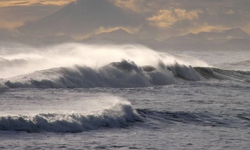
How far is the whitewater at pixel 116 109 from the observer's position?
14.9m

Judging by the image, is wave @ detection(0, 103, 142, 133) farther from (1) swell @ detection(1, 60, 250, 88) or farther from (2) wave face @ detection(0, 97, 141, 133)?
(1) swell @ detection(1, 60, 250, 88)

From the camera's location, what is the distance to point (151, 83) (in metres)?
32.0

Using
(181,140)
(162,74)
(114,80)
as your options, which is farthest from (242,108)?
(162,74)

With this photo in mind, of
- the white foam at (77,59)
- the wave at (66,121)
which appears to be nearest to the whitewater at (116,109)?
the wave at (66,121)

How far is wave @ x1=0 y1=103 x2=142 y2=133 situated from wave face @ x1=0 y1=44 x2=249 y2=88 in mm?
9406

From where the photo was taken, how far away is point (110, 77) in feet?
101

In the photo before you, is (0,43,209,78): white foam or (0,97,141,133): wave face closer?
(0,97,141,133): wave face

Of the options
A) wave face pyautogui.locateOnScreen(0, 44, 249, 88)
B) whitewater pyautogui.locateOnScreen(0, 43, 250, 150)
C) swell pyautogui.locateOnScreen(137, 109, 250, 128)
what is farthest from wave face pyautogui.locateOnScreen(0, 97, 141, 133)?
wave face pyautogui.locateOnScreen(0, 44, 249, 88)

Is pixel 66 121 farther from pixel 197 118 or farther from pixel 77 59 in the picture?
pixel 77 59

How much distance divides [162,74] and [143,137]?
19.0 meters

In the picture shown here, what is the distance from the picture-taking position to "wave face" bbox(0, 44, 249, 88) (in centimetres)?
→ 2771

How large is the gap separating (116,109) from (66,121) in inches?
114

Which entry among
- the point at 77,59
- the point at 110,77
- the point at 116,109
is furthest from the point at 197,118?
the point at 77,59

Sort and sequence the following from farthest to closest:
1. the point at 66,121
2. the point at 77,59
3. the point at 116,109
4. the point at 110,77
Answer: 1. the point at 77,59
2. the point at 110,77
3. the point at 116,109
4. the point at 66,121
